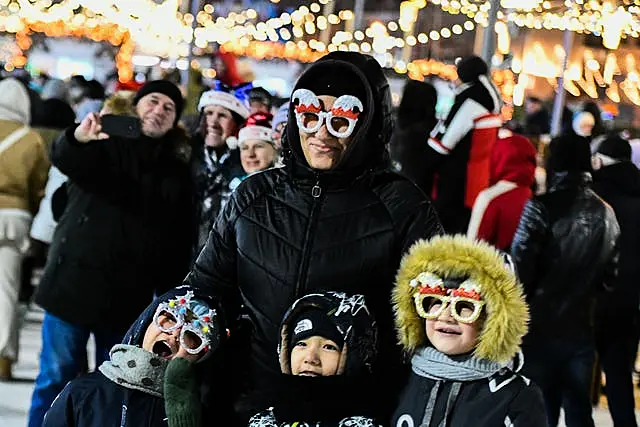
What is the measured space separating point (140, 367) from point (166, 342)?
10 centimetres

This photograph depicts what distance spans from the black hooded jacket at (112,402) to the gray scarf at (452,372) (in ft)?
2.09

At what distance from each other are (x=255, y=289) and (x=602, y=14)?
8061 mm

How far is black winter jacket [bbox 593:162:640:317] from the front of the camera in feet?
24.7

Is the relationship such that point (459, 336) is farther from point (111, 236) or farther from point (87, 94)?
point (87, 94)

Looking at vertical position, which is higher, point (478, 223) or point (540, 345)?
point (478, 223)

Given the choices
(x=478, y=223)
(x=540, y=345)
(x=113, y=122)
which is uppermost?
(x=113, y=122)

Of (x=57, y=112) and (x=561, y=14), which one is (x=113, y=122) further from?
(x=561, y=14)

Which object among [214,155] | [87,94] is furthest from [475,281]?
[87,94]

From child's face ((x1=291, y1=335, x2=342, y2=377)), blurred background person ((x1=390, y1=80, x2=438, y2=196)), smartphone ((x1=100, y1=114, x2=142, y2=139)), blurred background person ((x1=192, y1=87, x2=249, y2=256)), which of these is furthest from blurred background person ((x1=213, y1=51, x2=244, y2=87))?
child's face ((x1=291, y1=335, x2=342, y2=377))

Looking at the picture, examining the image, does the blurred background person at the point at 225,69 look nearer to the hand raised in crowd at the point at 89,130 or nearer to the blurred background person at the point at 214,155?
the blurred background person at the point at 214,155

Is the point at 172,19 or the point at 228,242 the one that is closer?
the point at 228,242

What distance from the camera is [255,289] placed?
357 centimetres

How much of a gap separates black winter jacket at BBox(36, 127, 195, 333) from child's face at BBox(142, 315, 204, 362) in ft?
7.29

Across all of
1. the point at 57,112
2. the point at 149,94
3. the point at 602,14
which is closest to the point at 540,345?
the point at 149,94
